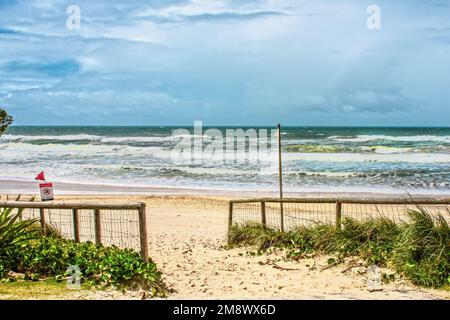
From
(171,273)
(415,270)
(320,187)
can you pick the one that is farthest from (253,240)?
(320,187)

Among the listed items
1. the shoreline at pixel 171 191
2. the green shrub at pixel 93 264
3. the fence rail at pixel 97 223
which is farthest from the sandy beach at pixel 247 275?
the shoreline at pixel 171 191

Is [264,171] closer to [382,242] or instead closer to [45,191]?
[382,242]

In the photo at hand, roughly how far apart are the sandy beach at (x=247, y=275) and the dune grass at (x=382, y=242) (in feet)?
0.82

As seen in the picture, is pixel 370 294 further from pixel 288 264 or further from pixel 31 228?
pixel 31 228

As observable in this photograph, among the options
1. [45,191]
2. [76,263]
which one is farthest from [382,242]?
[45,191]

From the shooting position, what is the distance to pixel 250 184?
2303 centimetres

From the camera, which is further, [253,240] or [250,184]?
[250,184]

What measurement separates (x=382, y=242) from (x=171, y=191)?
13.7 meters

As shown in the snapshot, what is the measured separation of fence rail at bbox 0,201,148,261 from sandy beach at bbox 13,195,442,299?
0.61 m

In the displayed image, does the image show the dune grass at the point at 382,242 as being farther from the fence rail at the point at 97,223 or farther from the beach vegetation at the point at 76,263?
the beach vegetation at the point at 76,263

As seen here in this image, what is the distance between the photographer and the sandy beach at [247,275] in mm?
7062

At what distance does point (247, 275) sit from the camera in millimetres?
8414

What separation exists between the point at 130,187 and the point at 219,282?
15.1 meters

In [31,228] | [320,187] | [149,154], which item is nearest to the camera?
[31,228]
